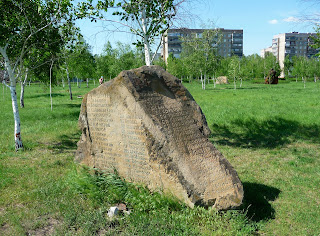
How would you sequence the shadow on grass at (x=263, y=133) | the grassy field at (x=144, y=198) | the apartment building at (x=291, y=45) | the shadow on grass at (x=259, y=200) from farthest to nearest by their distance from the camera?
the apartment building at (x=291, y=45), the shadow on grass at (x=263, y=133), the shadow on grass at (x=259, y=200), the grassy field at (x=144, y=198)

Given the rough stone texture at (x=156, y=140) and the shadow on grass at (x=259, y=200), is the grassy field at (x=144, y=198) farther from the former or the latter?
the rough stone texture at (x=156, y=140)

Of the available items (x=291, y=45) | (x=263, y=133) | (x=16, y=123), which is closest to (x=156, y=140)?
(x=16, y=123)

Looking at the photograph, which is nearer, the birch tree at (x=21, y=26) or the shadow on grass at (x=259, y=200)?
the shadow on grass at (x=259, y=200)

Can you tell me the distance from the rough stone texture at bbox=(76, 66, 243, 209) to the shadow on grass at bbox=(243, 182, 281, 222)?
56cm

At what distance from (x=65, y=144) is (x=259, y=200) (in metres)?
→ 7.09

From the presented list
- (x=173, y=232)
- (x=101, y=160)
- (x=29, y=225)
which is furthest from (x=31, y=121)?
(x=173, y=232)

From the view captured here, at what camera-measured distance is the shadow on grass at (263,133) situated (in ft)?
34.6

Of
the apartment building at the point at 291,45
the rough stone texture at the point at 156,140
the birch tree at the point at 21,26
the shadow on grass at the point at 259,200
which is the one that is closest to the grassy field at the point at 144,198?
the shadow on grass at the point at 259,200

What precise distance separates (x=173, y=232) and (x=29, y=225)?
2.33 m

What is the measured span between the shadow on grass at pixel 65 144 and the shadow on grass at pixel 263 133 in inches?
201

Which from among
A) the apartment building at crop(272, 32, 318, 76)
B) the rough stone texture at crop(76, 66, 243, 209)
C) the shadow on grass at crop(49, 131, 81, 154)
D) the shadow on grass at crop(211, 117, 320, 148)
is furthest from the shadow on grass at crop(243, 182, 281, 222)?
the apartment building at crop(272, 32, 318, 76)

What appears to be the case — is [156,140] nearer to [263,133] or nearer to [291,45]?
[263,133]

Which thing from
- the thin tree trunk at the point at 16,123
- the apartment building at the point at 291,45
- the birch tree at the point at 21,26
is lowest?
the thin tree trunk at the point at 16,123

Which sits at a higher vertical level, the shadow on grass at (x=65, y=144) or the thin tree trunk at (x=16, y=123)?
the thin tree trunk at (x=16, y=123)
